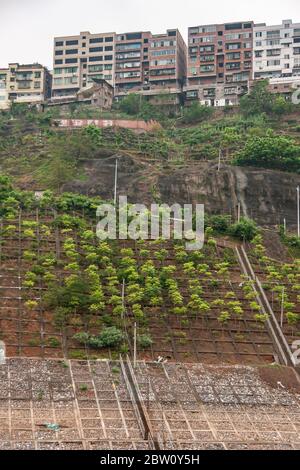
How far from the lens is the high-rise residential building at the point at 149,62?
80.7m

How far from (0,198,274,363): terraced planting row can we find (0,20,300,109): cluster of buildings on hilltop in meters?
38.6

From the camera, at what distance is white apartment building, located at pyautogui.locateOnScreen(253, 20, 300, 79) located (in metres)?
80.6

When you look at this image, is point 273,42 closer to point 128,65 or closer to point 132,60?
point 132,60

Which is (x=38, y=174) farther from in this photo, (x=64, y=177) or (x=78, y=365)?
(x=78, y=365)

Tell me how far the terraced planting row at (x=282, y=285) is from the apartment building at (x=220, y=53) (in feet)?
134

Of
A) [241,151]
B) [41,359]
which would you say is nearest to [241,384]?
[41,359]

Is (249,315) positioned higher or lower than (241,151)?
lower

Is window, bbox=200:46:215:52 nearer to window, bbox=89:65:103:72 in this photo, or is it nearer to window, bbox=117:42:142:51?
window, bbox=117:42:142:51

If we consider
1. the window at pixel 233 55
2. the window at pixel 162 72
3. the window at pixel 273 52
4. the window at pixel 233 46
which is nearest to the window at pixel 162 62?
the window at pixel 162 72

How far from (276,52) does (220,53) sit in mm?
6047

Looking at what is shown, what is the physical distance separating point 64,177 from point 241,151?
13668mm

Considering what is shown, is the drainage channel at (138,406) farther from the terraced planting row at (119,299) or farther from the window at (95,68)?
the window at (95,68)

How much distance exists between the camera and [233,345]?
3219 centimetres

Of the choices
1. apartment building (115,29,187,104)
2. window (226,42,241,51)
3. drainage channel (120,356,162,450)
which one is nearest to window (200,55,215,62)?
window (226,42,241,51)
